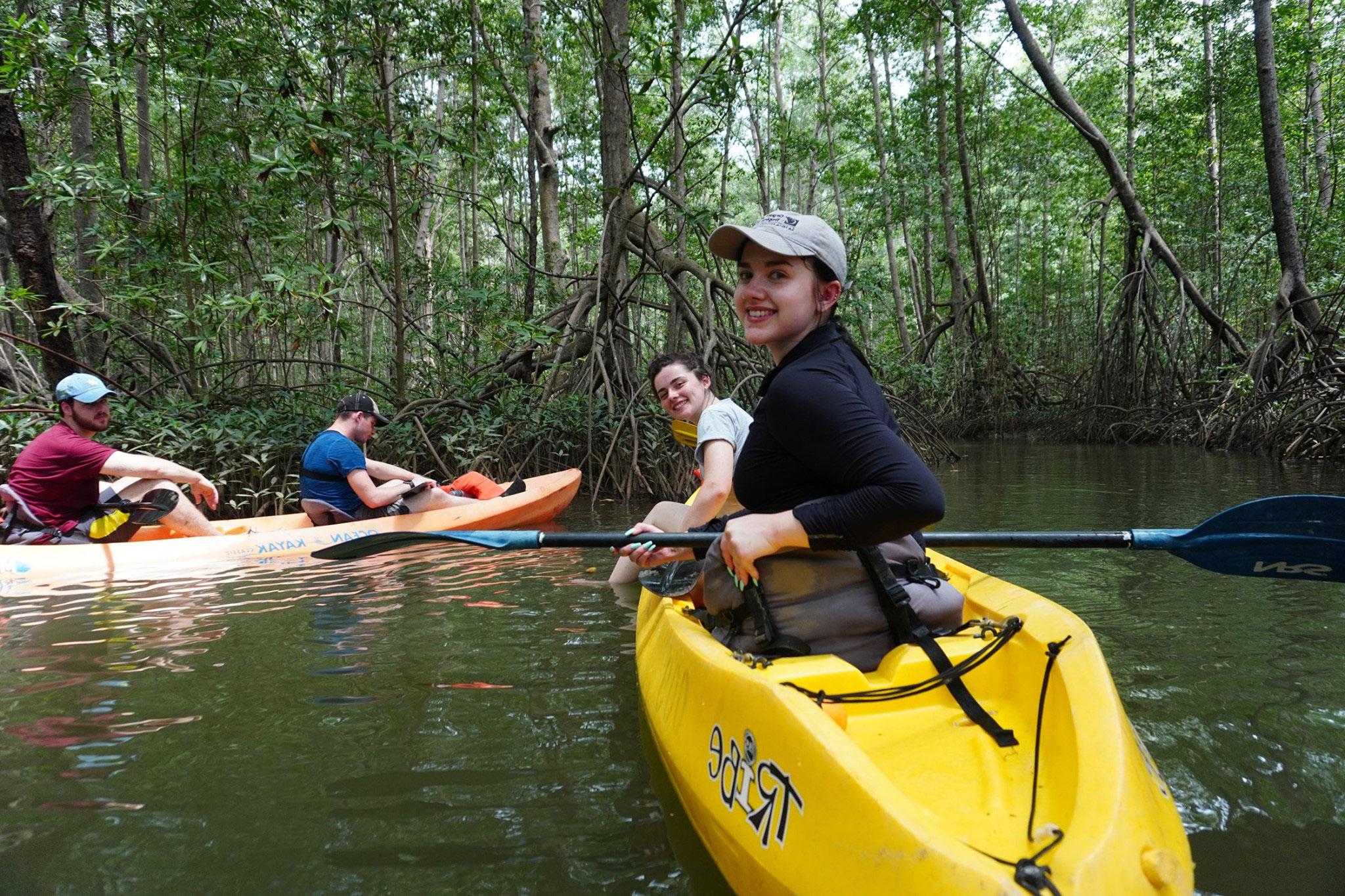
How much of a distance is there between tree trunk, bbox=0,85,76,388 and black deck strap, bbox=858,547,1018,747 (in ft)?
25.3

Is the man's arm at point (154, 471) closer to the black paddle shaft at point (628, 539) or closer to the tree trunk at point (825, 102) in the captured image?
the black paddle shaft at point (628, 539)

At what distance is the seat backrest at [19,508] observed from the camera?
16.4 ft

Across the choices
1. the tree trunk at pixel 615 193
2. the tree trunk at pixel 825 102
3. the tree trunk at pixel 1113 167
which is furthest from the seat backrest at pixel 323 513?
the tree trunk at pixel 825 102

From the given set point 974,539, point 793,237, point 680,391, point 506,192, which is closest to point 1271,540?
point 974,539

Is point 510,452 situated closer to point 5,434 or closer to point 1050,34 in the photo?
point 5,434

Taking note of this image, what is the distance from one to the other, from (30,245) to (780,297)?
27.7 ft

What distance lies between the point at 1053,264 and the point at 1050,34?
8281 mm

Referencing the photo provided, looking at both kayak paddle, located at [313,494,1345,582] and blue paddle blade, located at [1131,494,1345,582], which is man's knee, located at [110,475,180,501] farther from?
blue paddle blade, located at [1131,494,1345,582]

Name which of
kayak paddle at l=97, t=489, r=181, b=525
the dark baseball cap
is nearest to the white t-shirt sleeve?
the dark baseball cap

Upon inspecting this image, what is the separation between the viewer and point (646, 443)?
8023 mm

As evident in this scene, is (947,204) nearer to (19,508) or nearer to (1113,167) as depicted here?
(1113,167)

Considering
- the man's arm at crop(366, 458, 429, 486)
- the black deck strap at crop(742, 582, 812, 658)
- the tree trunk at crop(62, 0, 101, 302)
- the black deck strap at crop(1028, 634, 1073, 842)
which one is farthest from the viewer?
the tree trunk at crop(62, 0, 101, 302)

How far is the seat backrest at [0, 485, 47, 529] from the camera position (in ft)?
16.4

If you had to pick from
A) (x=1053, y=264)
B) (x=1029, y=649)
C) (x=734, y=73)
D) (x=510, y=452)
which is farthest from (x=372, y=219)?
(x=1053, y=264)
